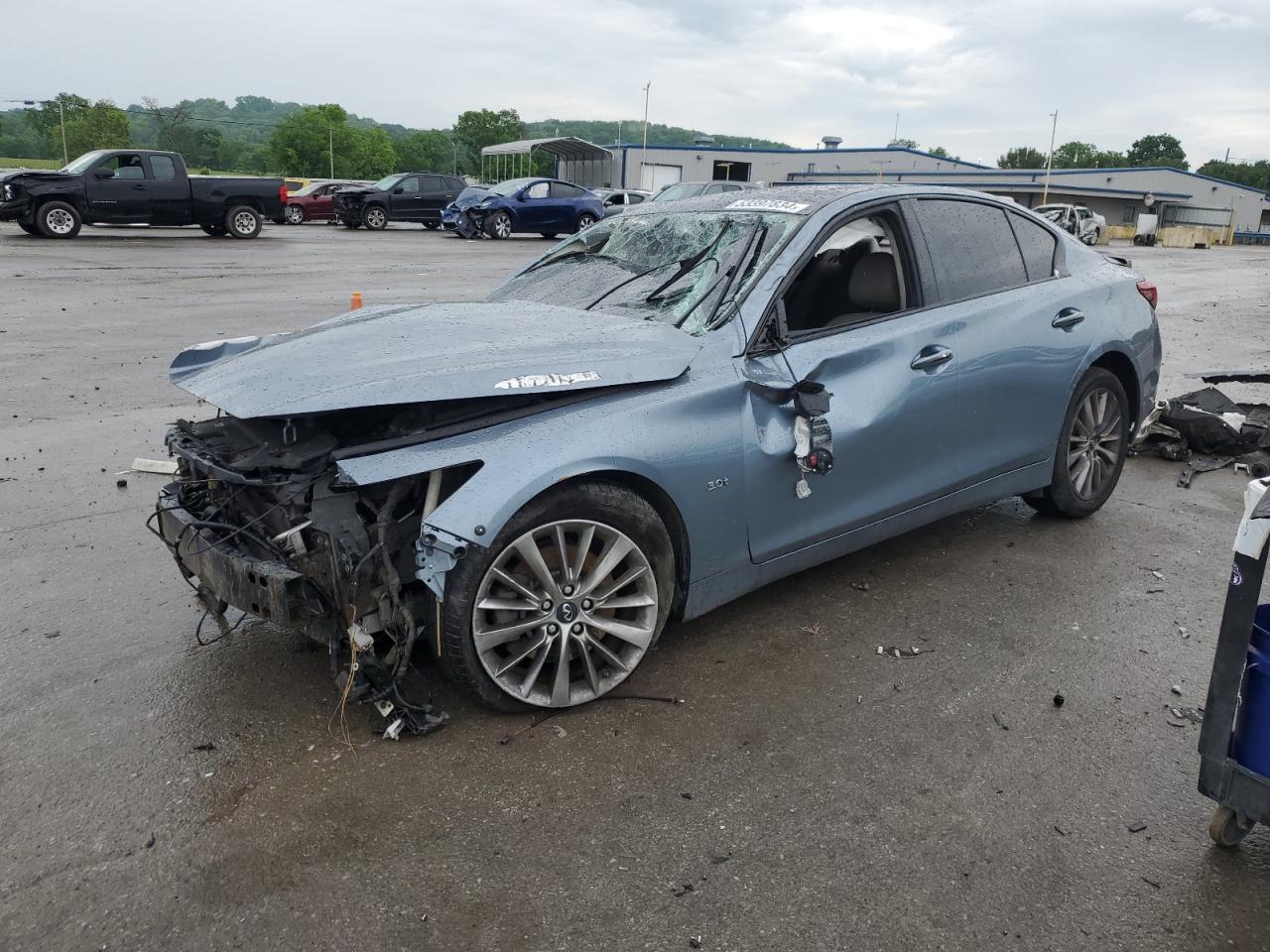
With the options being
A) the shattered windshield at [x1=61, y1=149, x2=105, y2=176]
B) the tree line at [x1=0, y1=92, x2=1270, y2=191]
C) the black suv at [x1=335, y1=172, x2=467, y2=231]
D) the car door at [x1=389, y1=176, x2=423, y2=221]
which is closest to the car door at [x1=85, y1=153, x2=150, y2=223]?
the shattered windshield at [x1=61, y1=149, x2=105, y2=176]

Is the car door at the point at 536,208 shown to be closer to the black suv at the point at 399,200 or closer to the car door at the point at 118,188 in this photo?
the black suv at the point at 399,200

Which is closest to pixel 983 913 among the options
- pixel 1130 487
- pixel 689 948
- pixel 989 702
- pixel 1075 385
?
pixel 689 948

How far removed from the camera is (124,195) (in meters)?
21.1

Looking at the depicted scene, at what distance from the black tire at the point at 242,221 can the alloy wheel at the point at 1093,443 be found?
21.9 m

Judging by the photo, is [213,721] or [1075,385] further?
[1075,385]

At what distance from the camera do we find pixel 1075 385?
495cm

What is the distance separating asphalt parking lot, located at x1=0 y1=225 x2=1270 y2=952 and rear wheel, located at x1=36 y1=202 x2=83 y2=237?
1852cm

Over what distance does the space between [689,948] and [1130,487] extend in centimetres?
494

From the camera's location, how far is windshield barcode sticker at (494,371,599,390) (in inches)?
129

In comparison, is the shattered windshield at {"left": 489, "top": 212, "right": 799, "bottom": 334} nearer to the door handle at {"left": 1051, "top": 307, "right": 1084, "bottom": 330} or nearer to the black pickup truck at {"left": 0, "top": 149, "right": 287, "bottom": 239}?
the door handle at {"left": 1051, "top": 307, "right": 1084, "bottom": 330}

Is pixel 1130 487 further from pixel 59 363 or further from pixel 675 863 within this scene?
pixel 59 363

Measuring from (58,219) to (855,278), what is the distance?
21.2 m

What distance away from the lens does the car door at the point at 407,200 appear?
1185 inches

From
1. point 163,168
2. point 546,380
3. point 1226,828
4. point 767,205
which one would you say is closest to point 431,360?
point 546,380
